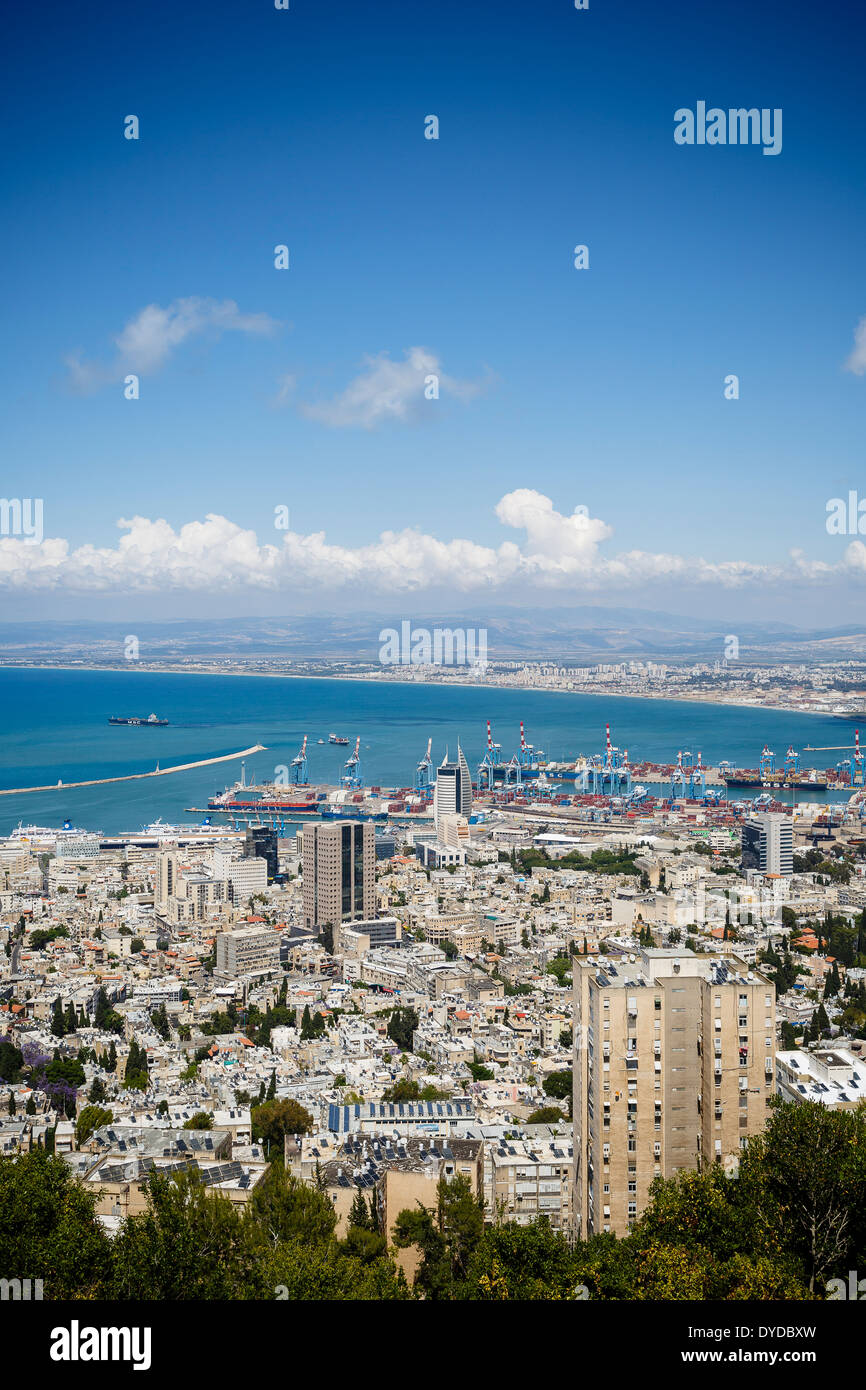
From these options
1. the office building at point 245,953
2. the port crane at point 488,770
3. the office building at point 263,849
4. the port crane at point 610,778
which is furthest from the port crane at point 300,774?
the office building at point 245,953

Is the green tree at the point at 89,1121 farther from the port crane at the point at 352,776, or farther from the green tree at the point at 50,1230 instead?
the port crane at the point at 352,776

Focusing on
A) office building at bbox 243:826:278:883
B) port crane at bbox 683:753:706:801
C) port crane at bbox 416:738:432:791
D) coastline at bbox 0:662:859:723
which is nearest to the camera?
office building at bbox 243:826:278:883

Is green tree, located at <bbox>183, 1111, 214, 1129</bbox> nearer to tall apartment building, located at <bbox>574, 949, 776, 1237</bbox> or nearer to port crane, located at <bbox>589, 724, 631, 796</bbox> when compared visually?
tall apartment building, located at <bbox>574, 949, 776, 1237</bbox>

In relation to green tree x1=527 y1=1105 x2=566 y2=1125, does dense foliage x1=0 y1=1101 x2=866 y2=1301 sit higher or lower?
higher

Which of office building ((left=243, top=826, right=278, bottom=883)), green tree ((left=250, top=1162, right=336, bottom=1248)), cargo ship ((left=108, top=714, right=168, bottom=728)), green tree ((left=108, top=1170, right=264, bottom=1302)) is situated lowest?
office building ((left=243, top=826, right=278, bottom=883))

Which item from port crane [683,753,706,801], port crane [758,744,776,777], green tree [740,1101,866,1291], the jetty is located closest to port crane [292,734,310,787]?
the jetty

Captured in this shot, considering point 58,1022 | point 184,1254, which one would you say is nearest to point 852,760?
point 58,1022

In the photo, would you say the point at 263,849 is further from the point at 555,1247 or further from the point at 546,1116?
the point at 555,1247
